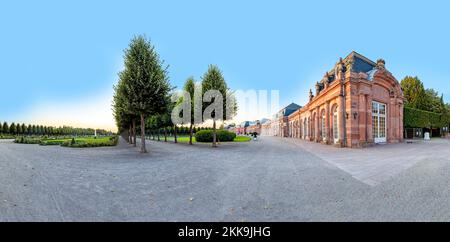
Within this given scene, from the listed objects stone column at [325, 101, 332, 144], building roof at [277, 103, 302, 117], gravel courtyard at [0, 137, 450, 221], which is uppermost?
building roof at [277, 103, 302, 117]

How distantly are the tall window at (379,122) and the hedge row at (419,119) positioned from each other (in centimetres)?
1780

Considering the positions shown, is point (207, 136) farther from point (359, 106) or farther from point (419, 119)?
point (419, 119)

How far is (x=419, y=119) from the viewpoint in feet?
117

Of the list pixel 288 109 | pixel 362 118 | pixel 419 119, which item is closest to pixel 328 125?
pixel 362 118

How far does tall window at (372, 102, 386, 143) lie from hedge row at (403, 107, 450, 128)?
17801mm

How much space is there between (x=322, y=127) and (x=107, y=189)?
26.9 metres

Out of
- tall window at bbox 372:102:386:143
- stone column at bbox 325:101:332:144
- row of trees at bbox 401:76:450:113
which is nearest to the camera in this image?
tall window at bbox 372:102:386:143

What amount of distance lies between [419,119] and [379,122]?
21.7 metres

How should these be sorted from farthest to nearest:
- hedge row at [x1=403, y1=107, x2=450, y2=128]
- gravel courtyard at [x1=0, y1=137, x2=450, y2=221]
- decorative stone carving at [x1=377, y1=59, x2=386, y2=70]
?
hedge row at [x1=403, y1=107, x2=450, y2=128]
decorative stone carving at [x1=377, y1=59, x2=386, y2=70]
gravel courtyard at [x1=0, y1=137, x2=450, y2=221]

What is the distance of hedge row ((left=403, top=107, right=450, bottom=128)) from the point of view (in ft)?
115

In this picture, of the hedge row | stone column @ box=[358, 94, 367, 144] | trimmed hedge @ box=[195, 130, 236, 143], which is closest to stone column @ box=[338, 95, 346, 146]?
stone column @ box=[358, 94, 367, 144]

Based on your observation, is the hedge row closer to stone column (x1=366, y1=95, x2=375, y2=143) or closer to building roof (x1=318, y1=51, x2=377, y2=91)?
building roof (x1=318, y1=51, x2=377, y2=91)
